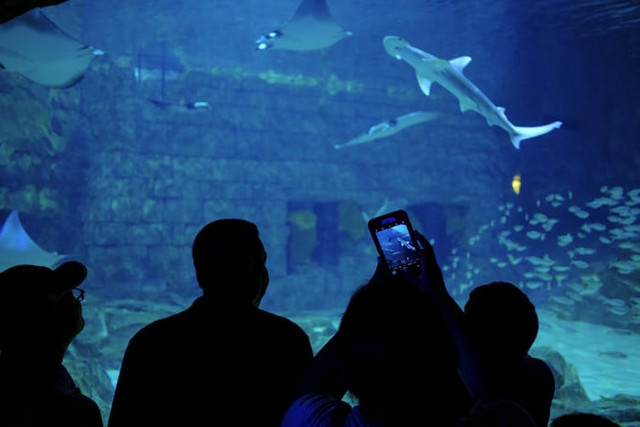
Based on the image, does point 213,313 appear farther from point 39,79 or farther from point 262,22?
point 262,22

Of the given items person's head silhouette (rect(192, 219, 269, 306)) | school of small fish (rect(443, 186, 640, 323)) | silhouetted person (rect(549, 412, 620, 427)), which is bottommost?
school of small fish (rect(443, 186, 640, 323))

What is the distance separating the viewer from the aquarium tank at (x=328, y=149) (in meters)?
12.2

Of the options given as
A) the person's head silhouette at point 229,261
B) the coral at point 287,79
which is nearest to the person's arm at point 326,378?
the person's head silhouette at point 229,261

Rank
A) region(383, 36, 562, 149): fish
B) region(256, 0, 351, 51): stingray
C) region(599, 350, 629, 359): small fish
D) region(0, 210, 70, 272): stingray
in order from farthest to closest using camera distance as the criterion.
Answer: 1. region(256, 0, 351, 51): stingray
2. region(599, 350, 629, 359): small fish
3. region(0, 210, 70, 272): stingray
4. region(383, 36, 562, 149): fish

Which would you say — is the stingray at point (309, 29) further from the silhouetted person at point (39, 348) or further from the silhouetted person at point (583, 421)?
the silhouetted person at point (583, 421)

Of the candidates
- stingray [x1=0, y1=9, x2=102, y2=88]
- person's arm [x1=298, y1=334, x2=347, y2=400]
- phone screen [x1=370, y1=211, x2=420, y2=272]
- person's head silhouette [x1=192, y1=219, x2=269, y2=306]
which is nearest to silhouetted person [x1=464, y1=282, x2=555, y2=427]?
phone screen [x1=370, y1=211, x2=420, y2=272]

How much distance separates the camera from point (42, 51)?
28.4 ft

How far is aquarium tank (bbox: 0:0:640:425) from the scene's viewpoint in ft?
40.0

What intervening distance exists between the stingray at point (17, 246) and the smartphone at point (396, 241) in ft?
26.1

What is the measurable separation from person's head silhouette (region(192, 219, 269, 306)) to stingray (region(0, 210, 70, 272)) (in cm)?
759

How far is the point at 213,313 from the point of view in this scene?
58.8 inches

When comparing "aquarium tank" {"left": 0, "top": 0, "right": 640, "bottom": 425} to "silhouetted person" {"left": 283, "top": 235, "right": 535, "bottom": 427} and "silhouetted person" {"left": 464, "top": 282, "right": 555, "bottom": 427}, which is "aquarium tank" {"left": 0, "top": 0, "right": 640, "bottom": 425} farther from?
"silhouetted person" {"left": 283, "top": 235, "right": 535, "bottom": 427}

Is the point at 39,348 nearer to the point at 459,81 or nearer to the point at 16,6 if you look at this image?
the point at 16,6

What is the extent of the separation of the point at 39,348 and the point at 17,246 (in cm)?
808
